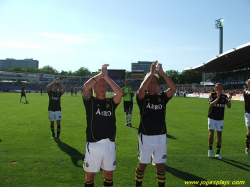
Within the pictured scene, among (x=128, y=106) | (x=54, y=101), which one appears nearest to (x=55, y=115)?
(x=54, y=101)

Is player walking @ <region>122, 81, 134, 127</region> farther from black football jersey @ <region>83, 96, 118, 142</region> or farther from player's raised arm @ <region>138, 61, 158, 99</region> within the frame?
black football jersey @ <region>83, 96, 118, 142</region>

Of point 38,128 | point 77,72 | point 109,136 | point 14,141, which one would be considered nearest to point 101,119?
point 109,136

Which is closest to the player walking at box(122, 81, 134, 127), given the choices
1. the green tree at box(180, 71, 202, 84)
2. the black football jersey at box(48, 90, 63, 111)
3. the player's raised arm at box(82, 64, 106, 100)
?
the black football jersey at box(48, 90, 63, 111)

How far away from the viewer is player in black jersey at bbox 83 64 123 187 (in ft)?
12.0

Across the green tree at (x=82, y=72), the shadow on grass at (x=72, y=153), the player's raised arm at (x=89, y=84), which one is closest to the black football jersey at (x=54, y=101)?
the shadow on grass at (x=72, y=153)

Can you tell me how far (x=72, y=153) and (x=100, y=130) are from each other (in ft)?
12.2

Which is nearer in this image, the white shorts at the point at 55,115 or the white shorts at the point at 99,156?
the white shorts at the point at 99,156

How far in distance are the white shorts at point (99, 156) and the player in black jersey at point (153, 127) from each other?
73 centimetres

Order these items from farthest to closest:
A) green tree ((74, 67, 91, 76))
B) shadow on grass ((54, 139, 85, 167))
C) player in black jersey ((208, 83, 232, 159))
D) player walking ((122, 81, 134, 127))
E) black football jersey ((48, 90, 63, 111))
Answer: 1. green tree ((74, 67, 91, 76))
2. player walking ((122, 81, 134, 127))
3. black football jersey ((48, 90, 63, 111))
4. player in black jersey ((208, 83, 232, 159))
5. shadow on grass ((54, 139, 85, 167))

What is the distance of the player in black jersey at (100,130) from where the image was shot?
366 cm

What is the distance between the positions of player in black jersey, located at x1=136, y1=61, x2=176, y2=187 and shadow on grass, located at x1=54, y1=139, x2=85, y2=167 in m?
2.52

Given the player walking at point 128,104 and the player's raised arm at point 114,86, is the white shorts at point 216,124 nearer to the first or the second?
the player's raised arm at point 114,86

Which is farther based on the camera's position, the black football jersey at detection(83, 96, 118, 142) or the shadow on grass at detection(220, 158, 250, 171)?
the shadow on grass at detection(220, 158, 250, 171)

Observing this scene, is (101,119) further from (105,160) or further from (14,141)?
(14,141)
